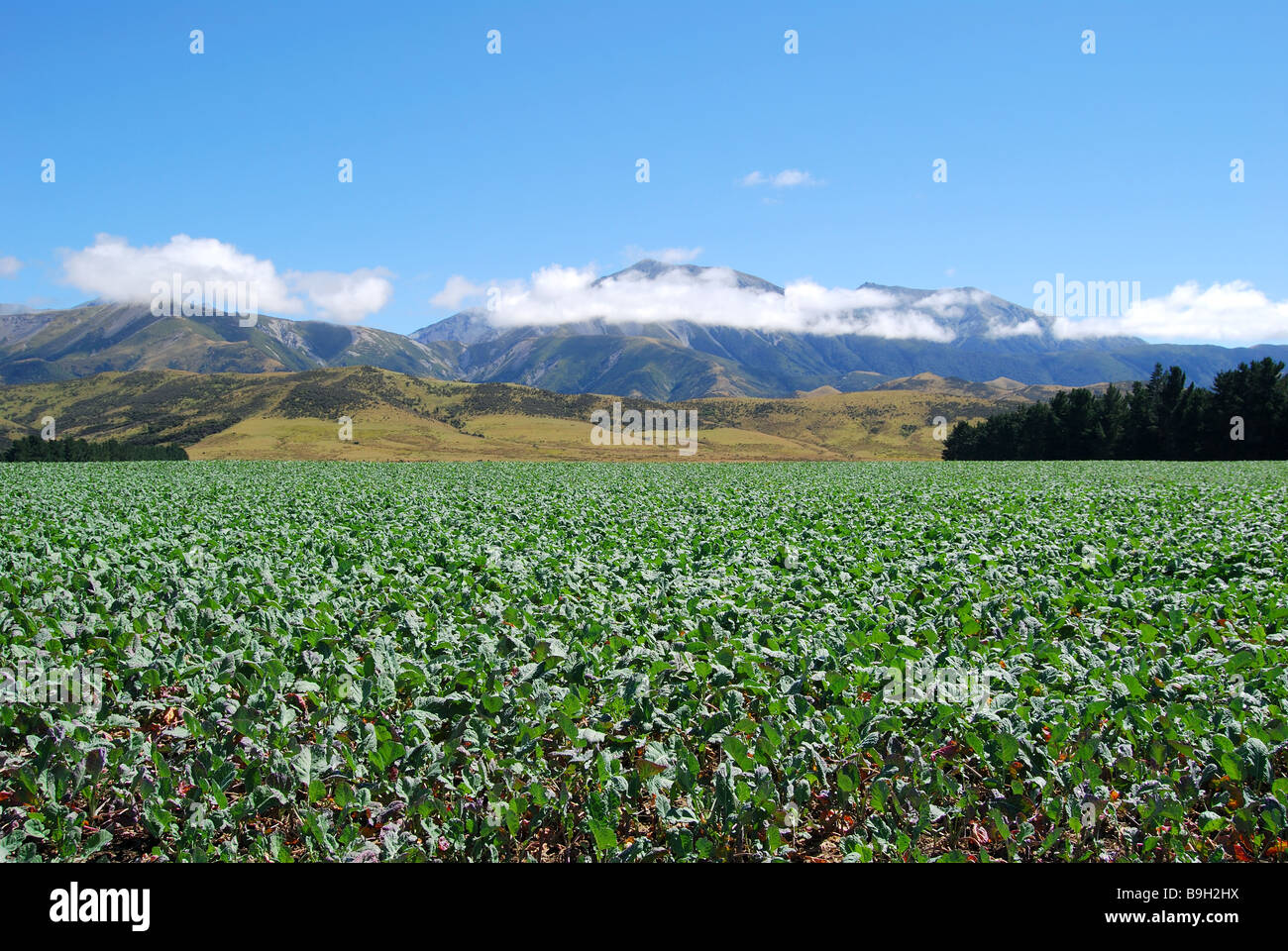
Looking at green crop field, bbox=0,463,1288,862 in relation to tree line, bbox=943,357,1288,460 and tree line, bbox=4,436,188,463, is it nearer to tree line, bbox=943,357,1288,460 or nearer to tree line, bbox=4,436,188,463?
tree line, bbox=4,436,188,463

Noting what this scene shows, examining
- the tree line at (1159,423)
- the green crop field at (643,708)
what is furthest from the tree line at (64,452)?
the tree line at (1159,423)

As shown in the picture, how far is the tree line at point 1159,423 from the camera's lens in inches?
2867

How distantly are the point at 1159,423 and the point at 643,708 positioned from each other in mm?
94191

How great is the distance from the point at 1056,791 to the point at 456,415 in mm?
187762

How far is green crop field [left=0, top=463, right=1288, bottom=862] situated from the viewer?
4.76m

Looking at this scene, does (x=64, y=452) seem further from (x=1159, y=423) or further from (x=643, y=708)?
(x=1159, y=423)

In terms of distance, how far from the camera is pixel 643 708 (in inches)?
244

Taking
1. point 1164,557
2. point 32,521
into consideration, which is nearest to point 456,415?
point 32,521

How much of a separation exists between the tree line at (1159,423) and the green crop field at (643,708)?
256 feet

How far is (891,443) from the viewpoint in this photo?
574 feet

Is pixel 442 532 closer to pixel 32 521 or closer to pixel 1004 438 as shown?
pixel 32 521

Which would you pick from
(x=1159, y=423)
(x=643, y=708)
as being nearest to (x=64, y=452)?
(x=643, y=708)

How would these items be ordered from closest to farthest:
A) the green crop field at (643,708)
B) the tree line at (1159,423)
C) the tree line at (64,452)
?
1. the green crop field at (643,708)
2. the tree line at (1159,423)
3. the tree line at (64,452)

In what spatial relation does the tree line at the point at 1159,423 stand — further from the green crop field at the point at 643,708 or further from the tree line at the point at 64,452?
the tree line at the point at 64,452
